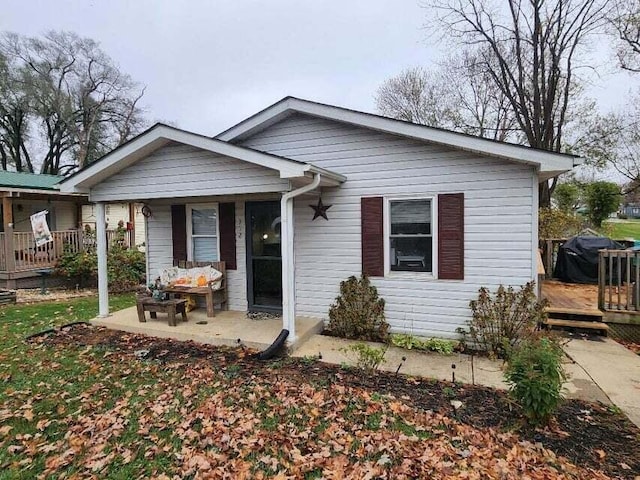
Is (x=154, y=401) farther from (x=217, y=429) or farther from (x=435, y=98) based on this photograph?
(x=435, y=98)

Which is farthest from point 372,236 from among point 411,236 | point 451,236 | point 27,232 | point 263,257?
point 27,232

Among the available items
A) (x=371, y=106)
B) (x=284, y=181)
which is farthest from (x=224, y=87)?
(x=284, y=181)

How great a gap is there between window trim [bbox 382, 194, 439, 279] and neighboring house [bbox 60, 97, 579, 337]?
2cm

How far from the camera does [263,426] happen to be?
3.37m

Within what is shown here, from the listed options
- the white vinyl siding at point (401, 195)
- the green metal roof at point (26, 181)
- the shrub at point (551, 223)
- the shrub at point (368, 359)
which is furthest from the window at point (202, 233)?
the shrub at point (551, 223)

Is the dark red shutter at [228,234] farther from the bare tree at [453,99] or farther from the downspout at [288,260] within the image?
the bare tree at [453,99]

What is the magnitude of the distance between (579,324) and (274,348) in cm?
527

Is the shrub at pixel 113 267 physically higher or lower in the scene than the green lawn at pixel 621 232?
lower

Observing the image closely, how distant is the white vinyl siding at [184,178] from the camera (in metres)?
5.32

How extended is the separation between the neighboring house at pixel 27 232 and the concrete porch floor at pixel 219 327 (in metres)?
5.18

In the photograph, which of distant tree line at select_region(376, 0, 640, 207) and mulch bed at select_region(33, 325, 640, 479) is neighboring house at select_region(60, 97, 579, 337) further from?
distant tree line at select_region(376, 0, 640, 207)

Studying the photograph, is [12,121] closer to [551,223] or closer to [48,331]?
[48,331]

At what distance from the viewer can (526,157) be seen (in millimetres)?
4973

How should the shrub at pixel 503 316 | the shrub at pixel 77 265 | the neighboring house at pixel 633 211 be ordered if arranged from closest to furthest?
the shrub at pixel 503 316, the shrub at pixel 77 265, the neighboring house at pixel 633 211
